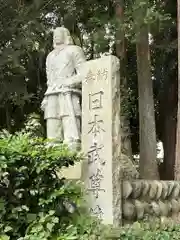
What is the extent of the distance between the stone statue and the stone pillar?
0.68 metres

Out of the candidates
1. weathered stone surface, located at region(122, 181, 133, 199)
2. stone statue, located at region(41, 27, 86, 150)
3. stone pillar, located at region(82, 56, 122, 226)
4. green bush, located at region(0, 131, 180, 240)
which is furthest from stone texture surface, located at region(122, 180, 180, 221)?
stone statue, located at region(41, 27, 86, 150)

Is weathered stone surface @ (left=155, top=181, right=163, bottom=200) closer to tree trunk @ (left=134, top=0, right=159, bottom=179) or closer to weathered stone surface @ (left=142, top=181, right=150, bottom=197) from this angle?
weathered stone surface @ (left=142, top=181, right=150, bottom=197)

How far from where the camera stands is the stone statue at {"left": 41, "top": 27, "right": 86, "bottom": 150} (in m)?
4.93

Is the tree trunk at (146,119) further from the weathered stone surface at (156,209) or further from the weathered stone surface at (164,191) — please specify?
the weathered stone surface at (156,209)

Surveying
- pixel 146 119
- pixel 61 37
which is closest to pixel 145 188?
pixel 61 37

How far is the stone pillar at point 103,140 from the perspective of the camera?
3.80m

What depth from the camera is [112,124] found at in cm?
390

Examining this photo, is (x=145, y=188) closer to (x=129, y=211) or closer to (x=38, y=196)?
(x=129, y=211)

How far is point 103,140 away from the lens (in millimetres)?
3938

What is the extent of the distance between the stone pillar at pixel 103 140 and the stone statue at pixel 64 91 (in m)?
0.68

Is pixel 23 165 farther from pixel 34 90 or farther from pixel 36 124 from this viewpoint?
pixel 34 90

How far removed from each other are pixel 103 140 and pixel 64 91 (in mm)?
1228

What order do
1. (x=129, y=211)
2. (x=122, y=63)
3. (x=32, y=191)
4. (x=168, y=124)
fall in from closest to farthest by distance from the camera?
(x=32, y=191), (x=129, y=211), (x=122, y=63), (x=168, y=124)

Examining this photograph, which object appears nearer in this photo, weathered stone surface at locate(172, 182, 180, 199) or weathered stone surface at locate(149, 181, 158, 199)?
weathered stone surface at locate(149, 181, 158, 199)
